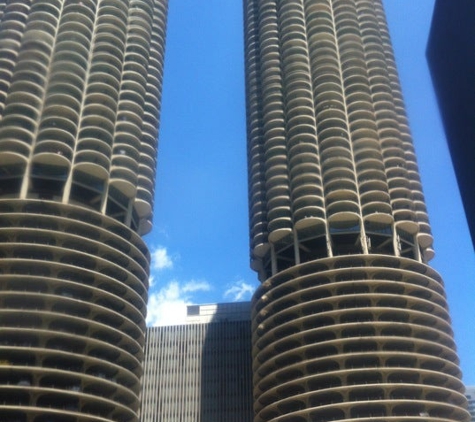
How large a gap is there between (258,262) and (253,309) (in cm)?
1101

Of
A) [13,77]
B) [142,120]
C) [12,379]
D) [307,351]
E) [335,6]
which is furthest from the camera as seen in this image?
[335,6]

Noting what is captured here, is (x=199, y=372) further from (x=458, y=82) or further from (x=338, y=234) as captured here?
(x=458, y=82)

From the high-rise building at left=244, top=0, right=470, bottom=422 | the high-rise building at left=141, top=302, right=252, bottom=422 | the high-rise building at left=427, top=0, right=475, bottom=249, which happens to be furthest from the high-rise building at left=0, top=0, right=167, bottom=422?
the high-rise building at left=427, top=0, right=475, bottom=249

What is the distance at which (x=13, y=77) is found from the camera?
121062mm

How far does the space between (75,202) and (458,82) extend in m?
83.4

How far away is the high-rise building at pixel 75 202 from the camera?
9475cm

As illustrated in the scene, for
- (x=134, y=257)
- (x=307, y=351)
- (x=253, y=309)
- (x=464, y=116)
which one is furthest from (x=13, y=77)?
(x=464, y=116)

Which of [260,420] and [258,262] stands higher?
[258,262]

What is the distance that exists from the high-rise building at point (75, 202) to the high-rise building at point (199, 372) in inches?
1148

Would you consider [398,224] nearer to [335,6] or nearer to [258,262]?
[258,262]

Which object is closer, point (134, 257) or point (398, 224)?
point (134, 257)

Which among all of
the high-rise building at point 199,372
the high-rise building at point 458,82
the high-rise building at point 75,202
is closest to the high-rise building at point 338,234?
the high-rise building at point 199,372

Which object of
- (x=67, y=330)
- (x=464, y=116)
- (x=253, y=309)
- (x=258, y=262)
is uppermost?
(x=258, y=262)

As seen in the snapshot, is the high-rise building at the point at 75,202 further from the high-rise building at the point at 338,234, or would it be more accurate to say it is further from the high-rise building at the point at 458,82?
the high-rise building at the point at 458,82
